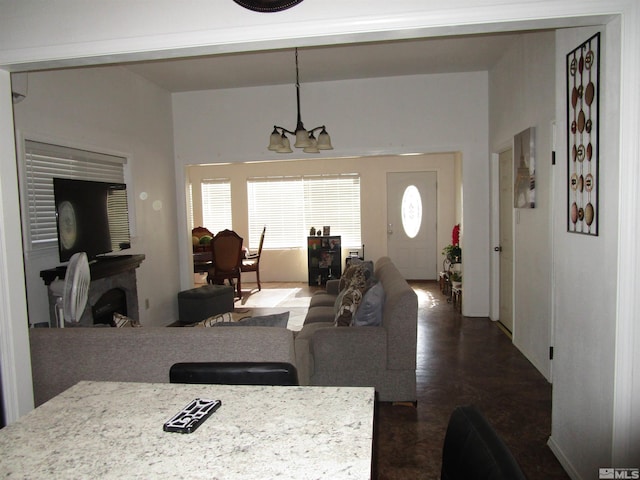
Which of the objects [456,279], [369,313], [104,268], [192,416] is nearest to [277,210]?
[456,279]

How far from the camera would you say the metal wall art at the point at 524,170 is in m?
3.71

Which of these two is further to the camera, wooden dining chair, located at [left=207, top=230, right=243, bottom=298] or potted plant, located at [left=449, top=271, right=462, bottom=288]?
wooden dining chair, located at [left=207, top=230, right=243, bottom=298]

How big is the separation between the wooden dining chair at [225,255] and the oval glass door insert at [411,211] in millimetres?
3093

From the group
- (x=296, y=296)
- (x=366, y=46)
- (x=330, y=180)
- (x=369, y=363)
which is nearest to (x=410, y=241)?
(x=330, y=180)

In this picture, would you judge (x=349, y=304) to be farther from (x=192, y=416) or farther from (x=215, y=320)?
(x=192, y=416)

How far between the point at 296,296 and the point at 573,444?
5.06 m

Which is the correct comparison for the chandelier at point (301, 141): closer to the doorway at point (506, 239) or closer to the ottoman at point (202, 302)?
the doorway at point (506, 239)

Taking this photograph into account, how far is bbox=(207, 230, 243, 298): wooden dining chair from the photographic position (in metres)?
A: 6.38

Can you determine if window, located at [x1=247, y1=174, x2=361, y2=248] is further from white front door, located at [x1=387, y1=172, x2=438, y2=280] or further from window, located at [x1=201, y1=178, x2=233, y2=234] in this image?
white front door, located at [x1=387, y1=172, x2=438, y2=280]

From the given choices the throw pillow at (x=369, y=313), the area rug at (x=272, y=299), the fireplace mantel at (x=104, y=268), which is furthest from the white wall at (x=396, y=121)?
the throw pillow at (x=369, y=313)

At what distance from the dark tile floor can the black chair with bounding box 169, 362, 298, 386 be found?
23.9 inches

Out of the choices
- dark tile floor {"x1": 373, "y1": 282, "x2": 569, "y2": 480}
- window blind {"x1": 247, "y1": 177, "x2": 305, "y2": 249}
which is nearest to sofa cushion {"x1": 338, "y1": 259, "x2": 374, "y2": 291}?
dark tile floor {"x1": 373, "y1": 282, "x2": 569, "y2": 480}

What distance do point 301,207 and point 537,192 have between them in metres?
5.10

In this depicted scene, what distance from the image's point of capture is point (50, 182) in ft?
11.9
